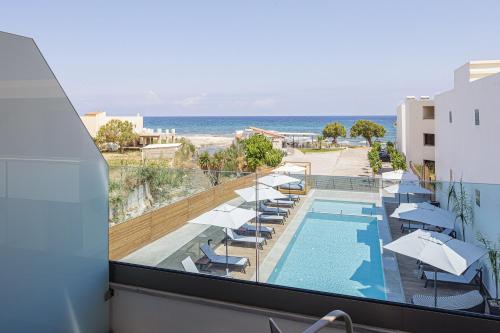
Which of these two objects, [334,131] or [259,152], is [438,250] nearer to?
[259,152]

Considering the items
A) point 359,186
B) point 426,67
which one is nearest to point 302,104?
point 426,67

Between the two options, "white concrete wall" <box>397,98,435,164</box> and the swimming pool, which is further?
"white concrete wall" <box>397,98,435,164</box>

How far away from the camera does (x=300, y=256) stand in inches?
126

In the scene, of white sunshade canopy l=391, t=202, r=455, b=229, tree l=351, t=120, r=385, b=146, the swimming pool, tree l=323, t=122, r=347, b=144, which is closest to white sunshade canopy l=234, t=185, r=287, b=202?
the swimming pool

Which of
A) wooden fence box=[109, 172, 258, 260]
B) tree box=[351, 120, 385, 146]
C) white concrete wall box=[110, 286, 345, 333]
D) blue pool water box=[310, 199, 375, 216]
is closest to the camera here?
white concrete wall box=[110, 286, 345, 333]

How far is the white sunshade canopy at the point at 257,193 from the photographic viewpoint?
3145 millimetres

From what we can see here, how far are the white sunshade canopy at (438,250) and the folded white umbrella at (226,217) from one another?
47.1 inches

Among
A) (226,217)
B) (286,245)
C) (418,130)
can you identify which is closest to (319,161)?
(418,130)

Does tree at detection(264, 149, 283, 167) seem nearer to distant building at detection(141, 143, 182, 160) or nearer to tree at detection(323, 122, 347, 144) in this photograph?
distant building at detection(141, 143, 182, 160)

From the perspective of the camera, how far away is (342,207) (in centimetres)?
395

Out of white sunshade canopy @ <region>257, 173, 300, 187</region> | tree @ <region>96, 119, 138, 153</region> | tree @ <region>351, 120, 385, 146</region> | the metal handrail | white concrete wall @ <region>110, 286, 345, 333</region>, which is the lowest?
white concrete wall @ <region>110, 286, 345, 333</region>

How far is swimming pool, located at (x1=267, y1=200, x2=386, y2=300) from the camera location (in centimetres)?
257

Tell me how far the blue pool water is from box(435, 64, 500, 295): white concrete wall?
733 millimetres

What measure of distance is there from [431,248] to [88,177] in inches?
114
